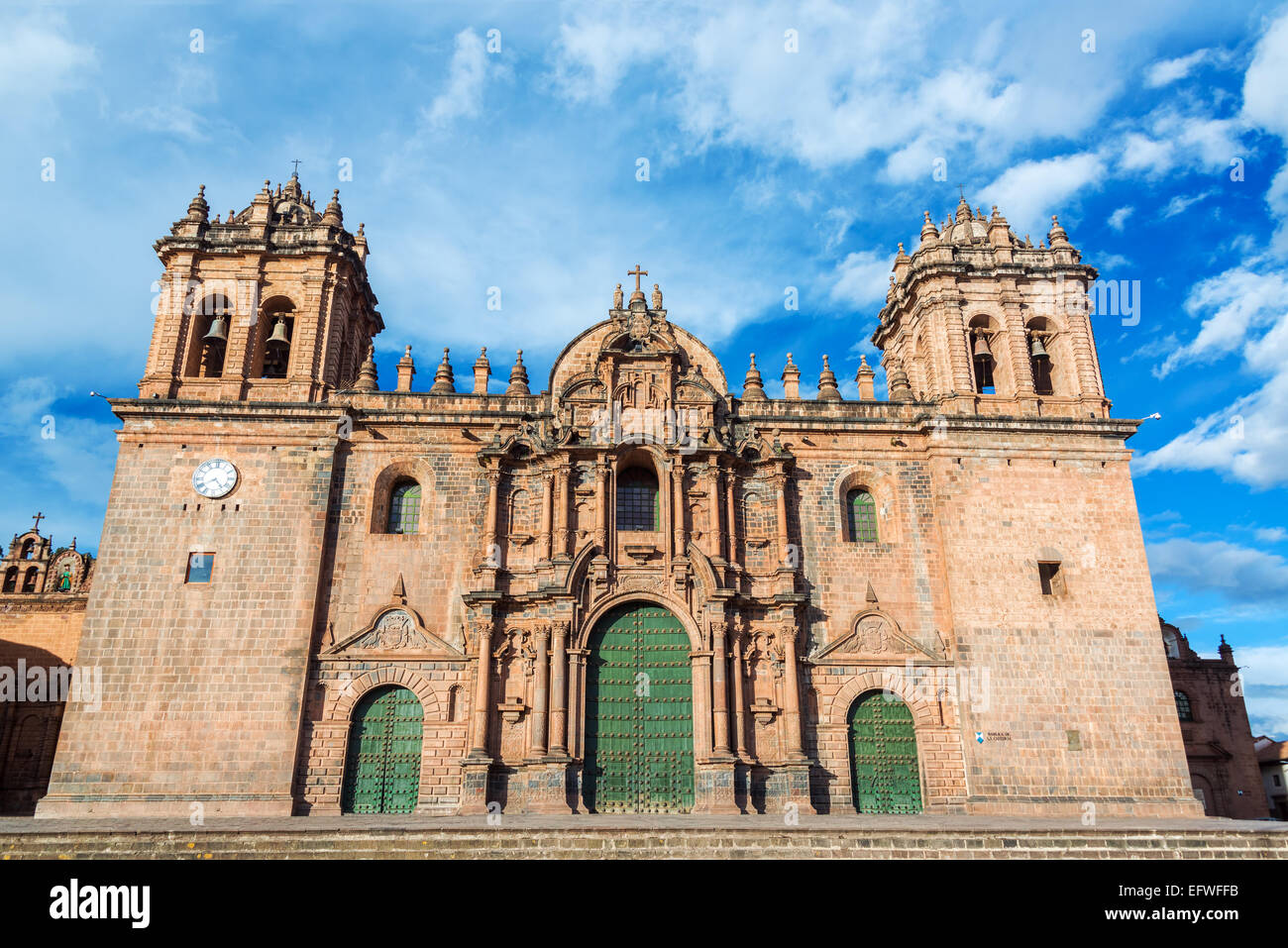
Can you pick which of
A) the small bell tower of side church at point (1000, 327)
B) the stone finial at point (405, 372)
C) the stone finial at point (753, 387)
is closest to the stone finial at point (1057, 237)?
→ the small bell tower of side church at point (1000, 327)

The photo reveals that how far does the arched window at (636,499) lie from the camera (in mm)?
22812

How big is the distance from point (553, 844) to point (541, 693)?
621cm

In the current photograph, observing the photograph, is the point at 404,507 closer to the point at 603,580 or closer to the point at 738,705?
the point at 603,580

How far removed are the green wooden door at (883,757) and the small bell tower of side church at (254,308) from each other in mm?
16037

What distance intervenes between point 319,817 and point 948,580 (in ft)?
50.9

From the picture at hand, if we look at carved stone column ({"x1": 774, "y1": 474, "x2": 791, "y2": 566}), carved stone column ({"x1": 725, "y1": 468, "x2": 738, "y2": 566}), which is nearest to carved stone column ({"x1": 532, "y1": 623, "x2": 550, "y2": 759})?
carved stone column ({"x1": 725, "y1": 468, "x2": 738, "y2": 566})

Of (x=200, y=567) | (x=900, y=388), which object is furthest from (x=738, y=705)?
(x=200, y=567)

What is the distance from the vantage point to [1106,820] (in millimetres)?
18672

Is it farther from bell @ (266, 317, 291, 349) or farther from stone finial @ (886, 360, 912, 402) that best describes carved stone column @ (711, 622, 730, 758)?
bell @ (266, 317, 291, 349)

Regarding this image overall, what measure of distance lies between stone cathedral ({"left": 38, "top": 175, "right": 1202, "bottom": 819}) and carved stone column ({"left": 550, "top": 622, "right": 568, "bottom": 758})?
Result: 0.07 m

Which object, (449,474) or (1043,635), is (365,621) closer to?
(449,474)

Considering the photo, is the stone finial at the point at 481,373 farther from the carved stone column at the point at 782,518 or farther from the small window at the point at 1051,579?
the small window at the point at 1051,579

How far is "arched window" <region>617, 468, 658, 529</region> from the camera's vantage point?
22.8 m
